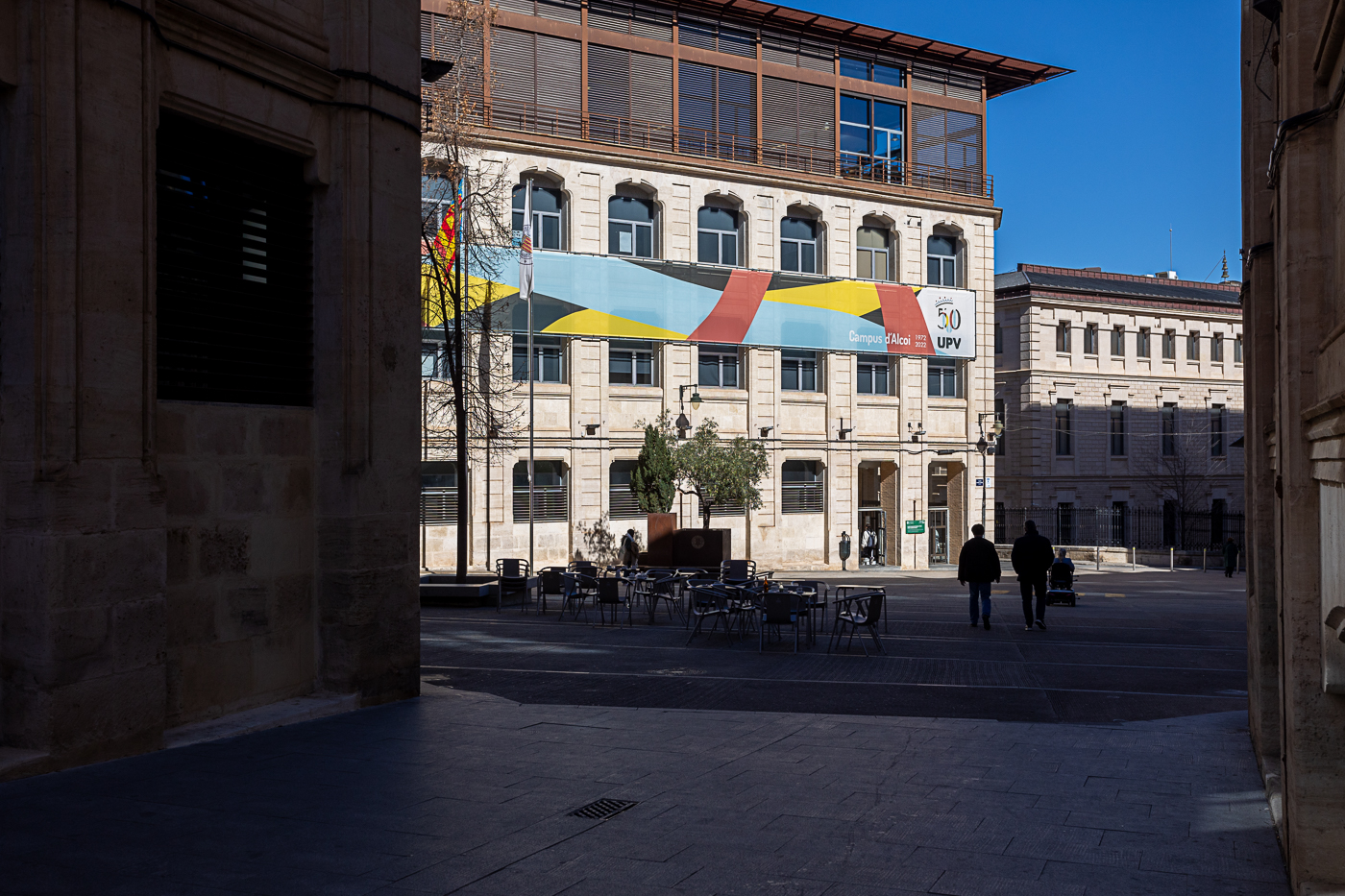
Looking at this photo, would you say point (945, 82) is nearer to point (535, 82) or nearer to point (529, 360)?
point (535, 82)

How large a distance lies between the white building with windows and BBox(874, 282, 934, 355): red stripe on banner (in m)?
0.08

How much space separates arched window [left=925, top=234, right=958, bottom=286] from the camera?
4516 cm

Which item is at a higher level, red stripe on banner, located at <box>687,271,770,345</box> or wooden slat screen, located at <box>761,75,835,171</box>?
wooden slat screen, located at <box>761,75,835,171</box>

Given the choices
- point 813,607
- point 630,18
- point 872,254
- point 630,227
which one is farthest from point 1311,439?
point 872,254

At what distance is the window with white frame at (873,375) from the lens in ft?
142

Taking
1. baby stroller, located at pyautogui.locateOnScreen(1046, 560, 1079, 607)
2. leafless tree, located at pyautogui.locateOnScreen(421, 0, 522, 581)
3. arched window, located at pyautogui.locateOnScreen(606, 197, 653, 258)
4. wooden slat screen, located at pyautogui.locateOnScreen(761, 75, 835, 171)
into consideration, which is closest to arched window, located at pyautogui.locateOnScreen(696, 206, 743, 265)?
arched window, located at pyautogui.locateOnScreen(606, 197, 653, 258)

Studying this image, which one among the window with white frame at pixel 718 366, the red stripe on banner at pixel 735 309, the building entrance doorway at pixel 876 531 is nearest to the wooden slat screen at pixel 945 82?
the red stripe on banner at pixel 735 309

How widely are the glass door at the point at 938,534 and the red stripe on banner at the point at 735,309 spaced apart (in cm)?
1222

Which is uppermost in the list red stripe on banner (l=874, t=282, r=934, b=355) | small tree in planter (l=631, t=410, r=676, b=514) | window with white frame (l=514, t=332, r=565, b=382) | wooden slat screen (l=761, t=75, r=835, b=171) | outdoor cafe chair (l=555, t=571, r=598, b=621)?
wooden slat screen (l=761, t=75, r=835, b=171)

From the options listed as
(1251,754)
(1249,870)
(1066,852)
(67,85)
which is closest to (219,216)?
(67,85)

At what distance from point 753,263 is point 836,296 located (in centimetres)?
345

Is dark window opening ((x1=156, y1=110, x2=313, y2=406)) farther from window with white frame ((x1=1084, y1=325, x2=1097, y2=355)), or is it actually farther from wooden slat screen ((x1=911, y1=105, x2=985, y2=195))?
window with white frame ((x1=1084, y1=325, x2=1097, y2=355))

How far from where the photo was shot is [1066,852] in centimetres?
612

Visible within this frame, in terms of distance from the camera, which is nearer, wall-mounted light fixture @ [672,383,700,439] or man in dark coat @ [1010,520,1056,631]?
man in dark coat @ [1010,520,1056,631]
